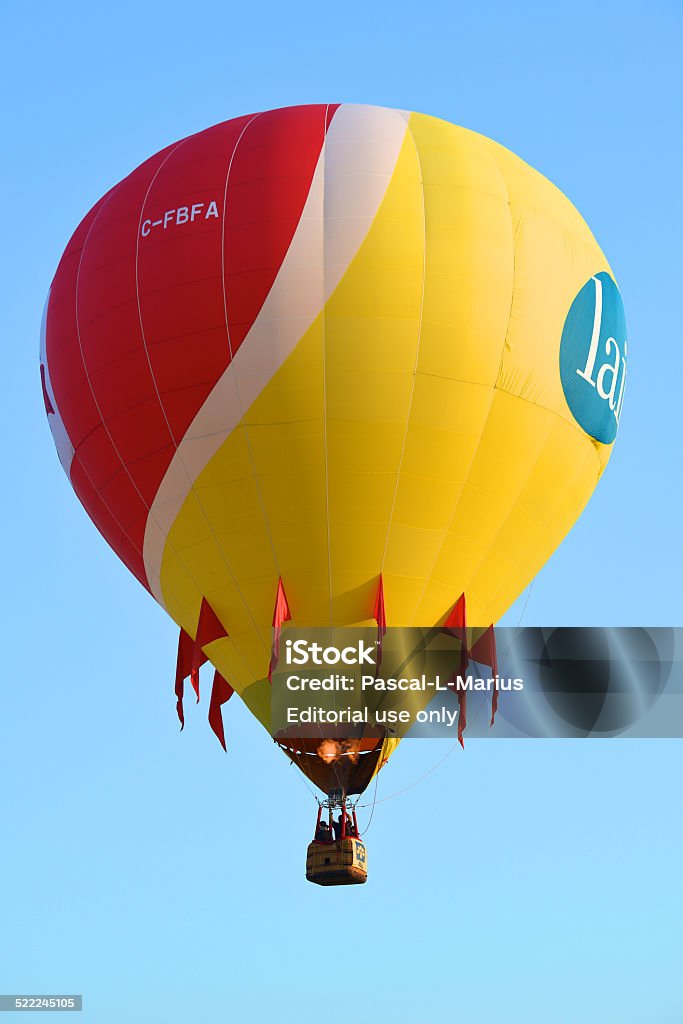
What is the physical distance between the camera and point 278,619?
2306 centimetres

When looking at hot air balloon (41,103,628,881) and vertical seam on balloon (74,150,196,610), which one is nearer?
hot air balloon (41,103,628,881)

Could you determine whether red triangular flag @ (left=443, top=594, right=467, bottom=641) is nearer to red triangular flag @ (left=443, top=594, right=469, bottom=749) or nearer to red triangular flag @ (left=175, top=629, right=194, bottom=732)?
red triangular flag @ (left=443, top=594, right=469, bottom=749)

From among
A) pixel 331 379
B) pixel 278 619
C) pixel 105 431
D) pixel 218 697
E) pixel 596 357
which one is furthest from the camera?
pixel 218 697

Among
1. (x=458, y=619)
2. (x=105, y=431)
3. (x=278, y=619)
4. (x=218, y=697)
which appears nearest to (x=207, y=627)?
(x=278, y=619)

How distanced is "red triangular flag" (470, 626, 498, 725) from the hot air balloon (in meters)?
0.38

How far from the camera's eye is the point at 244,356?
901 inches

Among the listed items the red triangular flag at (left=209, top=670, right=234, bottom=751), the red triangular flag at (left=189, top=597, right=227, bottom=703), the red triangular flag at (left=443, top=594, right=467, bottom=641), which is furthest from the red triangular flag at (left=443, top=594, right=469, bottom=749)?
the red triangular flag at (left=209, top=670, right=234, bottom=751)

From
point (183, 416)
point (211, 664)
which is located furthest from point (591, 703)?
point (183, 416)

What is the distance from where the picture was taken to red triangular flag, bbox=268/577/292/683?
23.1m

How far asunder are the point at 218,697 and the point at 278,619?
2.41 metres

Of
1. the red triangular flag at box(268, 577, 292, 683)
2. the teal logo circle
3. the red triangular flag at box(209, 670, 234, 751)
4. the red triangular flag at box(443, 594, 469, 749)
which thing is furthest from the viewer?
the red triangular flag at box(209, 670, 234, 751)

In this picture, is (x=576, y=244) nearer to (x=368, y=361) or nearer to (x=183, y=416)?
(x=368, y=361)

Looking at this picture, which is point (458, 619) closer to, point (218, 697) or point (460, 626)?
point (460, 626)

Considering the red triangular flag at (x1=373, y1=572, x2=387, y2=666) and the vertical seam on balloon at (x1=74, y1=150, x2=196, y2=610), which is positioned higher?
the vertical seam on balloon at (x1=74, y1=150, x2=196, y2=610)
